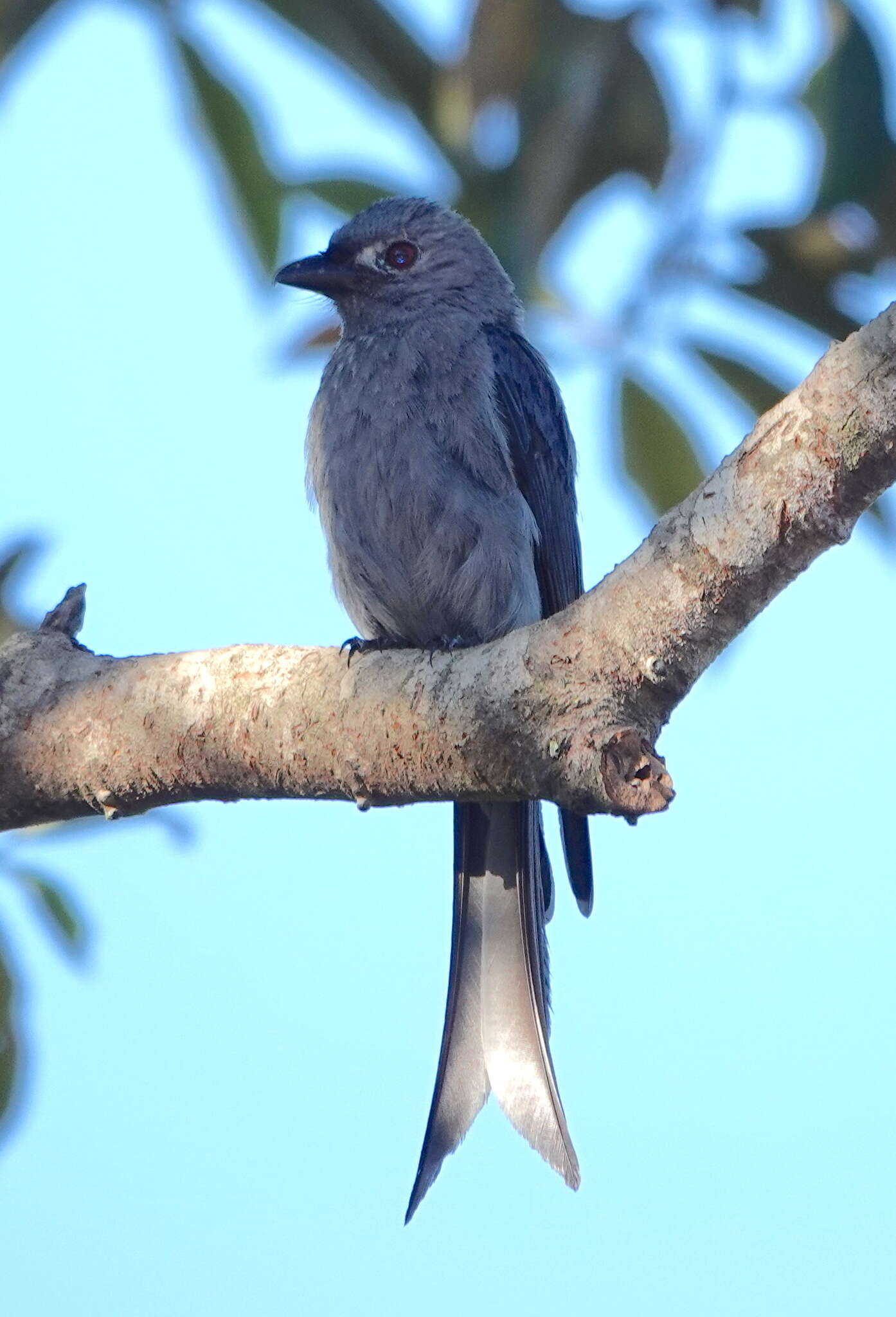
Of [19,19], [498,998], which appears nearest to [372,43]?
[19,19]

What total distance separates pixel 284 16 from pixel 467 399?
1.24 m

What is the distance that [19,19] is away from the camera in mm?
3285

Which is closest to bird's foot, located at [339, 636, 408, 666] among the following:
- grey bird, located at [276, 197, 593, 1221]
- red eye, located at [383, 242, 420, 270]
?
grey bird, located at [276, 197, 593, 1221]

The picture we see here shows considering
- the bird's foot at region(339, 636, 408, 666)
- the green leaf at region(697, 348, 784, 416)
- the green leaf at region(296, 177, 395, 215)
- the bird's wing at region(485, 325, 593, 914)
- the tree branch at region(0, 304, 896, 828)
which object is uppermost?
the green leaf at region(296, 177, 395, 215)

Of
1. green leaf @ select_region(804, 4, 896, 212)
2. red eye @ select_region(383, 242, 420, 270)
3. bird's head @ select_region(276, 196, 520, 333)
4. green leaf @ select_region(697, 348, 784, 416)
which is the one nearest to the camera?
green leaf @ select_region(804, 4, 896, 212)

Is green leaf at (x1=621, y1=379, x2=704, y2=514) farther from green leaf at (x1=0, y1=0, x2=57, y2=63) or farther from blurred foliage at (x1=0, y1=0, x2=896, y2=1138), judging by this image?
green leaf at (x1=0, y1=0, x2=57, y2=63)

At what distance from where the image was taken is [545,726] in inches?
→ 102

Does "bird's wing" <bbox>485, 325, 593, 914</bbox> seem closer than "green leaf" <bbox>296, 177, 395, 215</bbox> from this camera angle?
No

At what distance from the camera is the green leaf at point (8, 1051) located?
3.63 metres

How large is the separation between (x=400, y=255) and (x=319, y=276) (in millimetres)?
313

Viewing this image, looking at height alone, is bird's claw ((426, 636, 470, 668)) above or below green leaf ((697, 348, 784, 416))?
below

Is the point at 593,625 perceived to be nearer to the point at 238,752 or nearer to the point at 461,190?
the point at 238,752

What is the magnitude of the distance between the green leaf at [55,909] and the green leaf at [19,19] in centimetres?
207

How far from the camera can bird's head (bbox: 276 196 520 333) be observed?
492 cm
